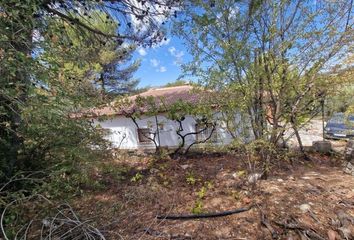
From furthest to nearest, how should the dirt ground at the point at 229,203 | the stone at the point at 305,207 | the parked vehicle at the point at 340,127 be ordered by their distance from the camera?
the parked vehicle at the point at 340,127
the stone at the point at 305,207
the dirt ground at the point at 229,203

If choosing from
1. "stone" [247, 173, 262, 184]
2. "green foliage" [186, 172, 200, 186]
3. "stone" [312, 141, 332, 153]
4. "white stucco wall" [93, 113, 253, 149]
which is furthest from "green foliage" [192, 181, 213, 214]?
"stone" [312, 141, 332, 153]

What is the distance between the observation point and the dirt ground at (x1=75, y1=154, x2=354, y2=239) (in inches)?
134

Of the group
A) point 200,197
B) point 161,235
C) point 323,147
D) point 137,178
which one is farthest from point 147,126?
point 161,235

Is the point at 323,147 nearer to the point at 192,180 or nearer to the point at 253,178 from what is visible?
the point at 253,178

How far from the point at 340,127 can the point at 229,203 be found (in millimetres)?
7223

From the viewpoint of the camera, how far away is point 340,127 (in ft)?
29.0

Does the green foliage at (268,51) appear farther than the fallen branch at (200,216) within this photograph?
Yes

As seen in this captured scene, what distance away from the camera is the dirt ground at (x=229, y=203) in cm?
341

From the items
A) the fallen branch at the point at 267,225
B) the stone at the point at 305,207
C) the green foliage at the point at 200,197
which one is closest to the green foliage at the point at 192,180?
the green foliage at the point at 200,197

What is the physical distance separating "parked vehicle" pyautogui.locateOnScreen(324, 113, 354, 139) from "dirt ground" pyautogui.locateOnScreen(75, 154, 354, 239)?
1.10 metres

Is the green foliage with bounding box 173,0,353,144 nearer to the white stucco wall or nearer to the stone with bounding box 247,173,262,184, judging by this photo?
the stone with bounding box 247,173,262,184

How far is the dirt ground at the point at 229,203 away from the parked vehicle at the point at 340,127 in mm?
1104

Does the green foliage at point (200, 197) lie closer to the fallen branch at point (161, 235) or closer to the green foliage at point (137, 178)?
the fallen branch at point (161, 235)

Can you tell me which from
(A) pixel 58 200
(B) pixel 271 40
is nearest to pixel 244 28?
(B) pixel 271 40
